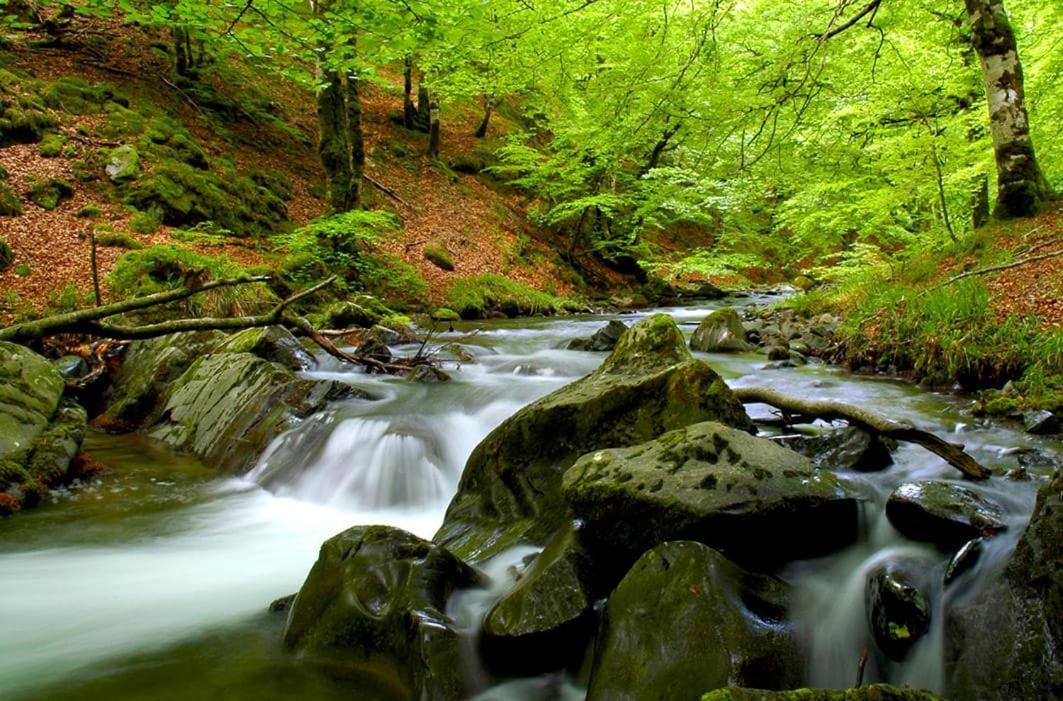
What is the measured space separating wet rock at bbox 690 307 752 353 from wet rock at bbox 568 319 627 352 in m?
1.10

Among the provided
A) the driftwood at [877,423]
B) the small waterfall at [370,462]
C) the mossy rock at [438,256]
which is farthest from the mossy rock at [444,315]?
the driftwood at [877,423]

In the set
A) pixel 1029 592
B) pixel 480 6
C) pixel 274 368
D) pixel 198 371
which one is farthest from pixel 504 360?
pixel 1029 592

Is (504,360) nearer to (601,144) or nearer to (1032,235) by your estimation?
(1032,235)

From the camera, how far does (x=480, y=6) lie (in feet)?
16.4

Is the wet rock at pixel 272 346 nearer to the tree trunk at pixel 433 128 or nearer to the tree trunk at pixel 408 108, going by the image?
the tree trunk at pixel 433 128

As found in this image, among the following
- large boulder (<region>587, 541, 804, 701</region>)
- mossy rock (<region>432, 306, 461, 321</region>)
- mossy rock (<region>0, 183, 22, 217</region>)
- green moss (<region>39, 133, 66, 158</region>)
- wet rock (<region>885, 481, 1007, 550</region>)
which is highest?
green moss (<region>39, 133, 66, 158</region>)

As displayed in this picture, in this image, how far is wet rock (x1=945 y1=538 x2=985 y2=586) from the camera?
2271mm

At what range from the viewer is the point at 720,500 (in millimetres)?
2525

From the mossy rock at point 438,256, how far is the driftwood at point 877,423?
1039 cm

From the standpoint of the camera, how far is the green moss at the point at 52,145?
405 inches

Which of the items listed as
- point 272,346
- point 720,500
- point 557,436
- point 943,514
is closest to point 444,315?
point 272,346

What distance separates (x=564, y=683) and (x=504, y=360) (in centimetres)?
607

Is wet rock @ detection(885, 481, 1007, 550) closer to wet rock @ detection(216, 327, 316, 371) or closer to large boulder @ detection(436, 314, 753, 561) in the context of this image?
large boulder @ detection(436, 314, 753, 561)

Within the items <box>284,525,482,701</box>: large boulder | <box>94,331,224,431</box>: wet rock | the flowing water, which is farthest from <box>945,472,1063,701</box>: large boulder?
<box>94,331,224,431</box>: wet rock
